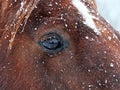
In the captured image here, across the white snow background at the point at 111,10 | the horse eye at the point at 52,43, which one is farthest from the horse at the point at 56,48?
the white snow background at the point at 111,10

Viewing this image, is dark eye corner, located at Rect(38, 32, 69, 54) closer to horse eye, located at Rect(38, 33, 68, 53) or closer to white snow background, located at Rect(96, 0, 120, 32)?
horse eye, located at Rect(38, 33, 68, 53)

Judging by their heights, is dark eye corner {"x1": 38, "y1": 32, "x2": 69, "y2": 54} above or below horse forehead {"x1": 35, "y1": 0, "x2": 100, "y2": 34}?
below

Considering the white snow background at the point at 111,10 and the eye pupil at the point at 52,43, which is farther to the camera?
the white snow background at the point at 111,10

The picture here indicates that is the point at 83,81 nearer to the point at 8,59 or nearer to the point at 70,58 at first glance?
the point at 70,58

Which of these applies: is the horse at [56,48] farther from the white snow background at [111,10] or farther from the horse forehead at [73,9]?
the white snow background at [111,10]

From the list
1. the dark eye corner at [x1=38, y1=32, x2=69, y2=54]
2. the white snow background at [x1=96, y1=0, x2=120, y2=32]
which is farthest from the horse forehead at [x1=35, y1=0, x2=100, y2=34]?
the white snow background at [x1=96, y1=0, x2=120, y2=32]

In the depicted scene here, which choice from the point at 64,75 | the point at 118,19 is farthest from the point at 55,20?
the point at 118,19

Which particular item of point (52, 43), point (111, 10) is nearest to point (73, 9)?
point (52, 43)

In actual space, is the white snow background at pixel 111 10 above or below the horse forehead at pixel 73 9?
below
